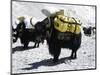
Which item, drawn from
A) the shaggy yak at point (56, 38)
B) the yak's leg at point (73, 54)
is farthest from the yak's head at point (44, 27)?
the yak's leg at point (73, 54)

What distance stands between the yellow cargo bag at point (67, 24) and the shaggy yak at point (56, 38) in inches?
1.4

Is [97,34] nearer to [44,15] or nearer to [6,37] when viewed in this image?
[44,15]

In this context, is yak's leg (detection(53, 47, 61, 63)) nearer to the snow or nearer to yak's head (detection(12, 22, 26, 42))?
the snow

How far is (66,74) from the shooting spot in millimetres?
2484

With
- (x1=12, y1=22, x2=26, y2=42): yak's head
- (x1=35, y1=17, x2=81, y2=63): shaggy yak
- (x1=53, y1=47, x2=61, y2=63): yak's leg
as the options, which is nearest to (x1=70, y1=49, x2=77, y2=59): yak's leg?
(x1=35, y1=17, x2=81, y2=63): shaggy yak

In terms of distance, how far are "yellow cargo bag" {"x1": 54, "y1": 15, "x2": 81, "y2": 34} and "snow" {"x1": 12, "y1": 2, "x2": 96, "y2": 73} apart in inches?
2.4

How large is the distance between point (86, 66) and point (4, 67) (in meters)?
0.94

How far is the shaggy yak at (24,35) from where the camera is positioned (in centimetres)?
226

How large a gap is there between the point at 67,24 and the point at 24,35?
0.51 meters

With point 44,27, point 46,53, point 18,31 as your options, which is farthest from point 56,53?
point 18,31

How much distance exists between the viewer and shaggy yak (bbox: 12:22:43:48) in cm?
226

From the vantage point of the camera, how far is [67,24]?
2.48 meters

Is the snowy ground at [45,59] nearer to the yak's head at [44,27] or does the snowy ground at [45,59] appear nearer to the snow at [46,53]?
the snow at [46,53]

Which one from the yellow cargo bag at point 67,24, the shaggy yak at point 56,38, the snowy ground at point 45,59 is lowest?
the snowy ground at point 45,59
